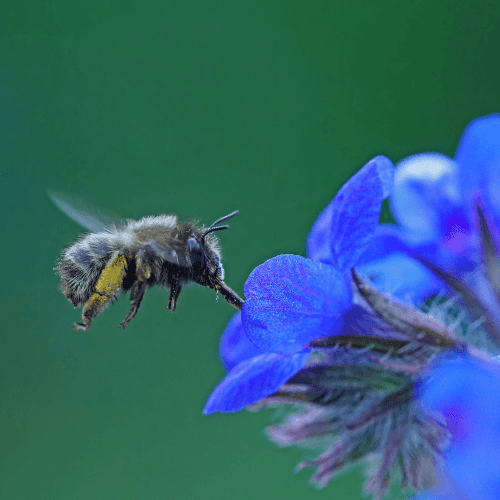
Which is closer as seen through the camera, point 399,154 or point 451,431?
point 451,431

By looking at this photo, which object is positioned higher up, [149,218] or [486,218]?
[149,218]

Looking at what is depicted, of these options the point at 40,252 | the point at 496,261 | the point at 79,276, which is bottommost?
the point at 496,261

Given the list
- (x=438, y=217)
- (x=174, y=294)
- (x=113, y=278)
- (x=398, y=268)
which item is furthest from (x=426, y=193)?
(x=113, y=278)

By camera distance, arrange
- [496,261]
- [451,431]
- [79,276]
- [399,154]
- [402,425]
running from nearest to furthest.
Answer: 1. [451,431]
2. [402,425]
3. [496,261]
4. [79,276]
5. [399,154]

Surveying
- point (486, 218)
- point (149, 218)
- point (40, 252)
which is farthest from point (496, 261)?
point (40, 252)

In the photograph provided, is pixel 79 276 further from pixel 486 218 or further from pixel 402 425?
pixel 486 218

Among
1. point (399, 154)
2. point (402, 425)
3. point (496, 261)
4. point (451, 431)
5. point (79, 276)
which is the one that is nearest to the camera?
point (451, 431)

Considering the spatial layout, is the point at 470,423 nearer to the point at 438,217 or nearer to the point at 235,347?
the point at 235,347
